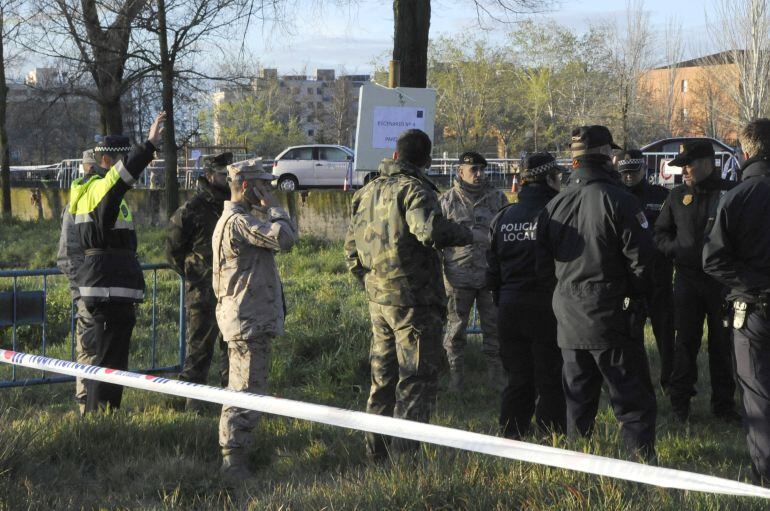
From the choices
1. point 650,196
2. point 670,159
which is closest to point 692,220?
point 650,196

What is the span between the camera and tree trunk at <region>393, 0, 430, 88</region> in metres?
9.48

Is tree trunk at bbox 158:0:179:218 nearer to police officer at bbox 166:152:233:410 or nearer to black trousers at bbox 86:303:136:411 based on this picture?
police officer at bbox 166:152:233:410

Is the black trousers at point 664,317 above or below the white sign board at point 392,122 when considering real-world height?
below

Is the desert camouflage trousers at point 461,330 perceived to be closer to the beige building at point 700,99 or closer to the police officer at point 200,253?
the police officer at point 200,253

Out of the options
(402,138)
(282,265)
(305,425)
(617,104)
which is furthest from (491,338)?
(617,104)

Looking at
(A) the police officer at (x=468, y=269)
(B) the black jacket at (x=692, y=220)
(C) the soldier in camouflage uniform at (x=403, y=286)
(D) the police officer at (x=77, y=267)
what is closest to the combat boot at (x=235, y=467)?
(C) the soldier in camouflage uniform at (x=403, y=286)

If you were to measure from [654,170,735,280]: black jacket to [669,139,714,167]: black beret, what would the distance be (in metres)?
0.19

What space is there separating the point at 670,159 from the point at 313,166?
40.2 feet

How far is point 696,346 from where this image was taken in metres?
7.00

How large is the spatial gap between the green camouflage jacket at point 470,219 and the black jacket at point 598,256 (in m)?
2.82

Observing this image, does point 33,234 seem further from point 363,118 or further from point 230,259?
point 230,259

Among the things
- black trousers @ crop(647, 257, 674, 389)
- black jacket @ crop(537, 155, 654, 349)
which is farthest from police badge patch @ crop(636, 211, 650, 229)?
black trousers @ crop(647, 257, 674, 389)

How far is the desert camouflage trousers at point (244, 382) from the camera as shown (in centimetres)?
540

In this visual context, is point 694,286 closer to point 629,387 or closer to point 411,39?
point 629,387
